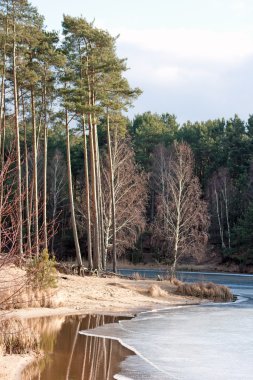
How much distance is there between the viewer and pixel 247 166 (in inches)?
2436

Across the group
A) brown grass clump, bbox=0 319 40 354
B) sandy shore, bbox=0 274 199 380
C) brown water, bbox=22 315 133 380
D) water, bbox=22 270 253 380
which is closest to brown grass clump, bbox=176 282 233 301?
sandy shore, bbox=0 274 199 380

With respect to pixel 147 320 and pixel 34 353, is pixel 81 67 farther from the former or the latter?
pixel 34 353

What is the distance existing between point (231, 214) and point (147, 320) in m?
42.3

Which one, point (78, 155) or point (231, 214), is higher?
point (78, 155)

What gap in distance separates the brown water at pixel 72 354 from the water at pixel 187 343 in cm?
34

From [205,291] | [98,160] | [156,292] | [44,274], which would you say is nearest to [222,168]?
[98,160]

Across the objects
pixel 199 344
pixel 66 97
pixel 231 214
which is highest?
pixel 66 97

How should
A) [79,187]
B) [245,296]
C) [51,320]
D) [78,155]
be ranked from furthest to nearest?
1. [78,155]
2. [79,187]
3. [245,296]
4. [51,320]

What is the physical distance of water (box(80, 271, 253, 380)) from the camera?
480 inches

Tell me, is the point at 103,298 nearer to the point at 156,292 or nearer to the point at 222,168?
the point at 156,292

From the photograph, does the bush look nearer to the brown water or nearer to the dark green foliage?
the brown water

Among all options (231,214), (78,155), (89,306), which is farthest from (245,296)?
(78,155)

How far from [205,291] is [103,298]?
23.1ft

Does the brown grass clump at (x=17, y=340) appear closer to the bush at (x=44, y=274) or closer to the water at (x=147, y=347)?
the water at (x=147, y=347)
